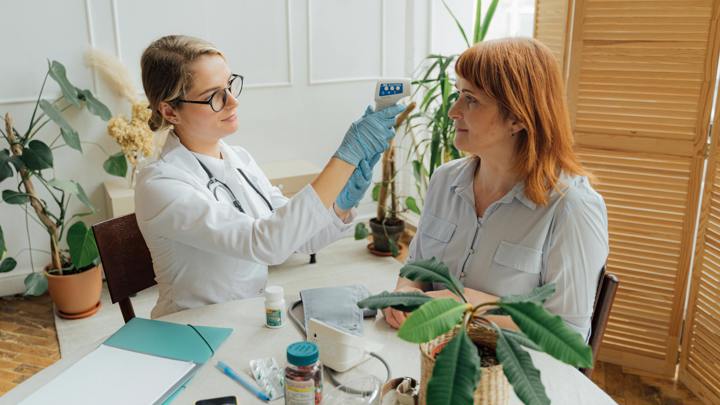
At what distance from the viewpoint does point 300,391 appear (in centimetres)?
117

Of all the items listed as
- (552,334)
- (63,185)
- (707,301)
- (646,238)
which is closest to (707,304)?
(707,301)

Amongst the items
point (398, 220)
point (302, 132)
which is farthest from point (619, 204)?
point (302, 132)

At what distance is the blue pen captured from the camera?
1.28 metres

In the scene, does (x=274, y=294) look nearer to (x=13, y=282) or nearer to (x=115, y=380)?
(x=115, y=380)

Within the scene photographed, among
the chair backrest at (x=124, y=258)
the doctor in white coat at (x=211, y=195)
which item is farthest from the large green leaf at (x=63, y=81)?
the chair backrest at (x=124, y=258)

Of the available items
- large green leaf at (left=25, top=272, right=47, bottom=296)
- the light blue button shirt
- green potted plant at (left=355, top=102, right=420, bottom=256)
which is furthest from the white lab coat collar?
green potted plant at (left=355, top=102, right=420, bottom=256)

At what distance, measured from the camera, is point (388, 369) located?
1364 millimetres

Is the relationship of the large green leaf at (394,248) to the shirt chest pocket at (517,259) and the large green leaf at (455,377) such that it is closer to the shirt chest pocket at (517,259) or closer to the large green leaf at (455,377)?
the shirt chest pocket at (517,259)

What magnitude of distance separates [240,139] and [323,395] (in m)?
2.82

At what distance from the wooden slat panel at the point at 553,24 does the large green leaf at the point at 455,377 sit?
6.50 ft

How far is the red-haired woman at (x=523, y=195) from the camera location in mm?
1540

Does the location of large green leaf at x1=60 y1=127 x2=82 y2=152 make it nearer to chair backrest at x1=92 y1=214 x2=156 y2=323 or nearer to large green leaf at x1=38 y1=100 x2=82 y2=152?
large green leaf at x1=38 y1=100 x2=82 y2=152

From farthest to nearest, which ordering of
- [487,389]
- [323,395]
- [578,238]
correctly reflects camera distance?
[578,238]
[323,395]
[487,389]

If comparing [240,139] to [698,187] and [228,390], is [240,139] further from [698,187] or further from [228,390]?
[228,390]
